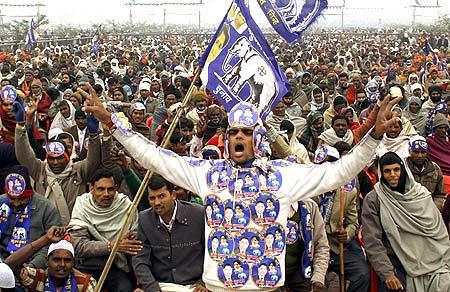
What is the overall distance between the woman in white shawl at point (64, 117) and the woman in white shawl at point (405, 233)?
15.5ft

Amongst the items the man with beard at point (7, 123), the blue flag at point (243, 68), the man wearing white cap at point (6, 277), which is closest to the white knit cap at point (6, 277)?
the man wearing white cap at point (6, 277)

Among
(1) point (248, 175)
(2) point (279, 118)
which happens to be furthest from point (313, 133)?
(1) point (248, 175)

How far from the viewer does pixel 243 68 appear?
17.8 feet

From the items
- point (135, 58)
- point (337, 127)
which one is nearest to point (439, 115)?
point (337, 127)

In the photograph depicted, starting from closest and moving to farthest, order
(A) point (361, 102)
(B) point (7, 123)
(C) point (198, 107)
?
(B) point (7, 123), (C) point (198, 107), (A) point (361, 102)

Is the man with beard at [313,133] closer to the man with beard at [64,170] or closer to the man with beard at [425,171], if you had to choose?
the man with beard at [425,171]

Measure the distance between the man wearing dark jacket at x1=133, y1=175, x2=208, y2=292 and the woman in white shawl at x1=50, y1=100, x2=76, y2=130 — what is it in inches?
171

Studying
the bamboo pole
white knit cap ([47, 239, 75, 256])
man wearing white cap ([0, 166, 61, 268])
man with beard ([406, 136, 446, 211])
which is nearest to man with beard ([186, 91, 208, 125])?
man with beard ([406, 136, 446, 211])

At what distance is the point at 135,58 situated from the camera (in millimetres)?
23141

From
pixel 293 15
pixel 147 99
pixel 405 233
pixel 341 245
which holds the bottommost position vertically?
pixel 341 245

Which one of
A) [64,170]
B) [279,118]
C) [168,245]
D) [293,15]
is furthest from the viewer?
[279,118]

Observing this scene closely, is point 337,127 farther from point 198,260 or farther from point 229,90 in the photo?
point 198,260

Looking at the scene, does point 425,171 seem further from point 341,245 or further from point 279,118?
point 279,118

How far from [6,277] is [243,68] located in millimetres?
2343
